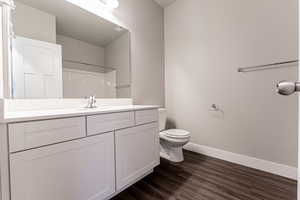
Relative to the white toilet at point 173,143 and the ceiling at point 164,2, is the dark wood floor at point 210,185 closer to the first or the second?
the white toilet at point 173,143

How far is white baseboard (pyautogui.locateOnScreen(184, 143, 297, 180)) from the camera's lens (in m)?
1.44

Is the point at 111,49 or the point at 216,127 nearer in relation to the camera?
the point at 111,49

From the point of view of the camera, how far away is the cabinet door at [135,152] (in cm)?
118

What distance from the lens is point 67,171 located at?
884 mm

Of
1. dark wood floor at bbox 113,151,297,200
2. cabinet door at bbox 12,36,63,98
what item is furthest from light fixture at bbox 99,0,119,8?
dark wood floor at bbox 113,151,297,200

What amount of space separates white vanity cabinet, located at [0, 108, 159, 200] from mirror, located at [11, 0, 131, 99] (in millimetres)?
520

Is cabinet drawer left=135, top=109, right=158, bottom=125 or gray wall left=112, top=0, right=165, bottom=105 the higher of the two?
gray wall left=112, top=0, right=165, bottom=105

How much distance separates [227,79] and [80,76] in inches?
69.0

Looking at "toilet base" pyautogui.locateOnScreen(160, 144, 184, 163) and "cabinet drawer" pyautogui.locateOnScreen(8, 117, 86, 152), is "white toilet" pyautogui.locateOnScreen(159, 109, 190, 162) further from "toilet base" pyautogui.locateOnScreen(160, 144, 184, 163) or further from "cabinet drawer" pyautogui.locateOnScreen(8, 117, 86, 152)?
"cabinet drawer" pyautogui.locateOnScreen(8, 117, 86, 152)

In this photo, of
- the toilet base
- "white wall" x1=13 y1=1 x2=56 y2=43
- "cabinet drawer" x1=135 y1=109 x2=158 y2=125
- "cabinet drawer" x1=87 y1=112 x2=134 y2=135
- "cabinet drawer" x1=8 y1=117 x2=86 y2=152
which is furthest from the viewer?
the toilet base

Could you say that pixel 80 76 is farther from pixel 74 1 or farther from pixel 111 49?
pixel 74 1

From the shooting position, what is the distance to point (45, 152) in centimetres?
80

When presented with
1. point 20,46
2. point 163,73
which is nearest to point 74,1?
point 20,46

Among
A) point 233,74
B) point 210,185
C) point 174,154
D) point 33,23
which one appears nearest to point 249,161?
point 210,185
